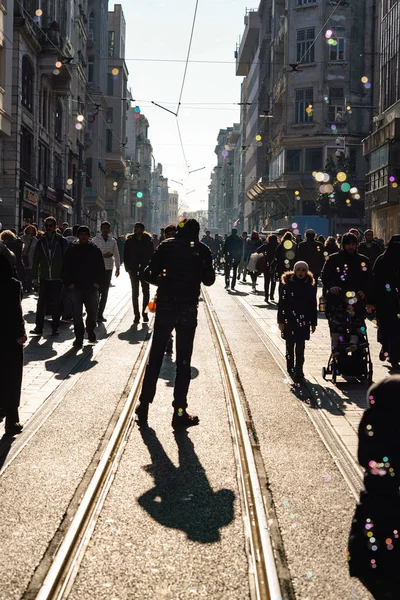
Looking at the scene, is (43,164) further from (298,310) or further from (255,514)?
(255,514)

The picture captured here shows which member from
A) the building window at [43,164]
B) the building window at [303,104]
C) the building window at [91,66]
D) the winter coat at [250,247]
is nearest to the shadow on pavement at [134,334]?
the winter coat at [250,247]

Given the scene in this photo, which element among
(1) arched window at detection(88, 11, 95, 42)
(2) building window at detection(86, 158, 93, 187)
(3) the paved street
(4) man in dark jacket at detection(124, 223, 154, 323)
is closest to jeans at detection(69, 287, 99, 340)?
(3) the paved street

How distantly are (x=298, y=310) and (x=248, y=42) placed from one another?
286 feet

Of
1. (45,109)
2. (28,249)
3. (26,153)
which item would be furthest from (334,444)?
(45,109)

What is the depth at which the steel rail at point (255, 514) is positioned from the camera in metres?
4.14

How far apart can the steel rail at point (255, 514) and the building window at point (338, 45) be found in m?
49.8

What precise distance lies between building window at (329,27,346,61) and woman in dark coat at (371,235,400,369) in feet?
156

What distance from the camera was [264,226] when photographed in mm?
73562

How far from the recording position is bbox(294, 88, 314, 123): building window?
56312 mm

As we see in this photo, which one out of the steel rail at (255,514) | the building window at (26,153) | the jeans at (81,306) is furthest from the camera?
the building window at (26,153)

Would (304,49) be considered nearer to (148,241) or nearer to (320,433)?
(148,241)

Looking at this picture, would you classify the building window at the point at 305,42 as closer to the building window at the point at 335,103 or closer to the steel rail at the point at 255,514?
the building window at the point at 335,103

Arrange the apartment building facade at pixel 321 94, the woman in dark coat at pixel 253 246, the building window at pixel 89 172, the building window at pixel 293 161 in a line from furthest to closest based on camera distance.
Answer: the building window at pixel 89 172 < the building window at pixel 293 161 < the apartment building facade at pixel 321 94 < the woman in dark coat at pixel 253 246

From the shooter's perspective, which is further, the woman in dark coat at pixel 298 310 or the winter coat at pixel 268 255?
the winter coat at pixel 268 255
